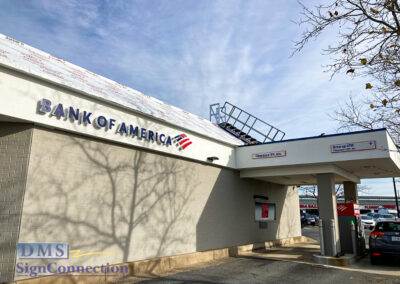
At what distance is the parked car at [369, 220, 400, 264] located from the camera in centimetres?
1023

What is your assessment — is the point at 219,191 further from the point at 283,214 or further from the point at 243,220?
the point at 283,214

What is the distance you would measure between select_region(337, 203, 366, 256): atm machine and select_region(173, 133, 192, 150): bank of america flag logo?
7.38 meters

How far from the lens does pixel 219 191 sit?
44.5ft

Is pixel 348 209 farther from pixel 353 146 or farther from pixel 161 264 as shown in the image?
pixel 161 264

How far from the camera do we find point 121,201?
29.7ft

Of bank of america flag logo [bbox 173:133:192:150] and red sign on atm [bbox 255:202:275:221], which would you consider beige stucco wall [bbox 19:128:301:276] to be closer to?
bank of america flag logo [bbox 173:133:192:150]

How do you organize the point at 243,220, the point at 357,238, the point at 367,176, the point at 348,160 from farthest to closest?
the point at 367,176 → the point at 243,220 → the point at 357,238 → the point at 348,160

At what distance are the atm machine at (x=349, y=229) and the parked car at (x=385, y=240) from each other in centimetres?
195

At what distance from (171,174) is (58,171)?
169 inches

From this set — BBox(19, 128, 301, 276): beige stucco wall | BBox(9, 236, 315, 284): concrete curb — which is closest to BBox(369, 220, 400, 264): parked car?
BBox(9, 236, 315, 284): concrete curb

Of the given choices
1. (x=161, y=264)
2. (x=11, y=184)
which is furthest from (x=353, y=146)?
(x=11, y=184)

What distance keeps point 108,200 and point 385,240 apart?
9.24m

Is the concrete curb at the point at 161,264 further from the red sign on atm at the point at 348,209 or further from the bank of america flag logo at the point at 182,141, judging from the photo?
the red sign on atm at the point at 348,209

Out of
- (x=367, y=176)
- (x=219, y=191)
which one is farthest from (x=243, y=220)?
(x=367, y=176)
